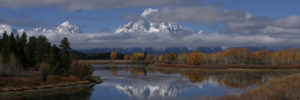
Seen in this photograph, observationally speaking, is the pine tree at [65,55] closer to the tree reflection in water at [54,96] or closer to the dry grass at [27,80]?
the dry grass at [27,80]

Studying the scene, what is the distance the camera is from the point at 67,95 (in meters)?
53.6

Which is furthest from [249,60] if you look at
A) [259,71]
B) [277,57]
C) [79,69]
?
[79,69]

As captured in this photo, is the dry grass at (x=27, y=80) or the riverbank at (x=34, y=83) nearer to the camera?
the riverbank at (x=34, y=83)

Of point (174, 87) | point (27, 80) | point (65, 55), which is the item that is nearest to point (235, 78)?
point (174, 87)

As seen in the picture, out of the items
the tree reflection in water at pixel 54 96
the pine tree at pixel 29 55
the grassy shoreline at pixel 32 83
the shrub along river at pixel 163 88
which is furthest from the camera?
the pine tree at pixel 29 55

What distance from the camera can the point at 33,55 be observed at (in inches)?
3339

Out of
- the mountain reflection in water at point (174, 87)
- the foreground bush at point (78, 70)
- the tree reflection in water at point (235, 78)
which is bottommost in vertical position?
the tree reflection in water at point (235, 78)

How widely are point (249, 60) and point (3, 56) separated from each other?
5862 inches

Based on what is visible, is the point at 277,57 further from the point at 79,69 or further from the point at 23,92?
the point at 23,92

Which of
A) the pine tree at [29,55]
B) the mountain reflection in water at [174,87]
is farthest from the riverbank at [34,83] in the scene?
the pine tree at [29,55]

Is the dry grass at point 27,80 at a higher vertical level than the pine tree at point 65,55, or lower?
lower

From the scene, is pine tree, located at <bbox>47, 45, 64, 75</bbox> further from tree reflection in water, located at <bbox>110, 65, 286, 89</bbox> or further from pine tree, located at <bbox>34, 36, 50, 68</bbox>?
tree reflection in water, located at <bbox>110, 65, 286, 89</bbox>

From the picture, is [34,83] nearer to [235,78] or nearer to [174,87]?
[174,87]

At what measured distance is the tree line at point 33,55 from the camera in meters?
72.5
